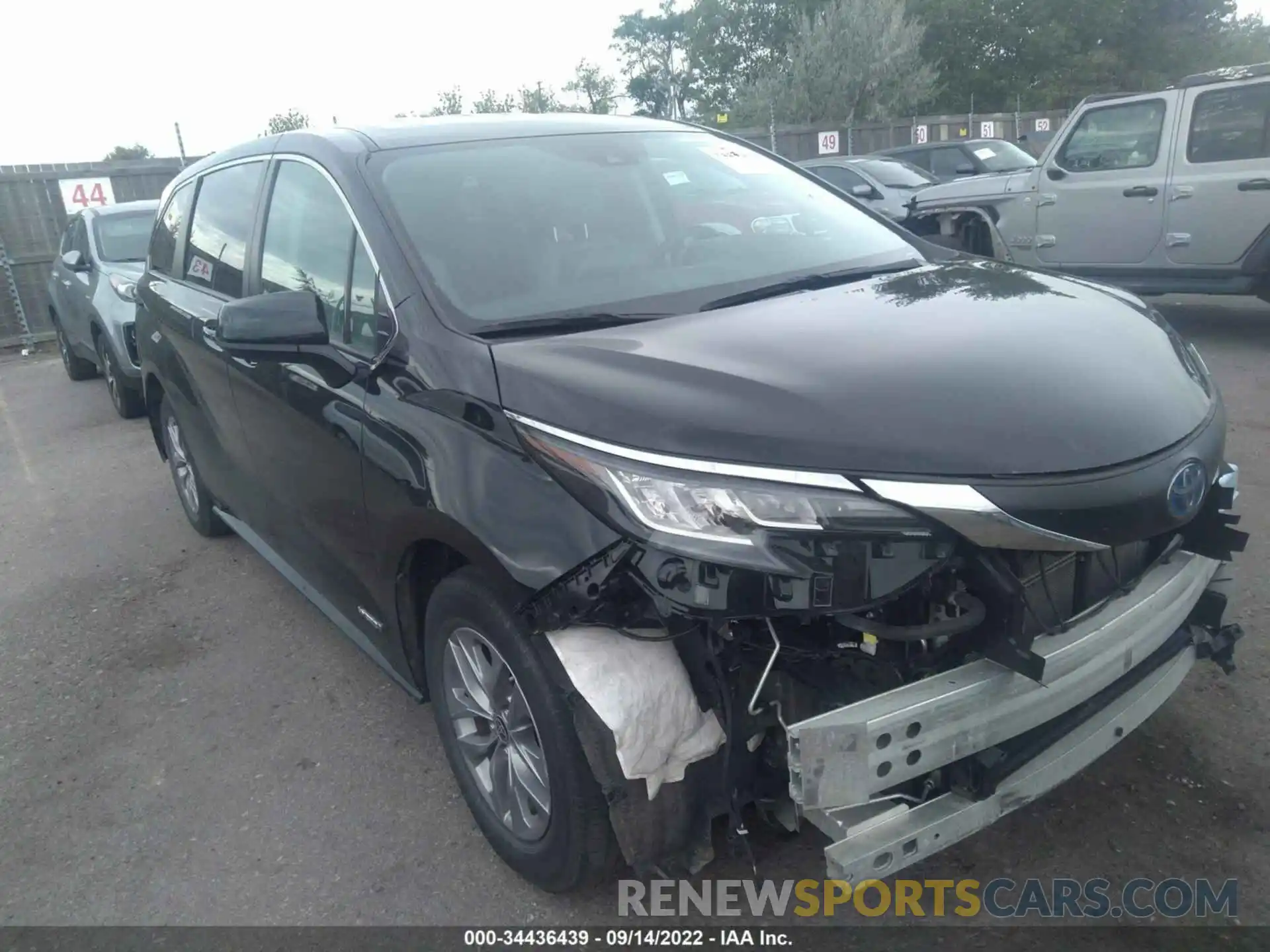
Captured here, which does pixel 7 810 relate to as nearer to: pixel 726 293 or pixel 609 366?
pixel 609 366

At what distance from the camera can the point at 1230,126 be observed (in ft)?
25.7

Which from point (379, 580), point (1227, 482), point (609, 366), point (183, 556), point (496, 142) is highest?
point (496, 142)

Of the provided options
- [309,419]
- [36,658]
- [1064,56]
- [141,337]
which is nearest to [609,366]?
Result: [309,419]

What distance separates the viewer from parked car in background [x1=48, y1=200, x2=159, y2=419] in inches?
312

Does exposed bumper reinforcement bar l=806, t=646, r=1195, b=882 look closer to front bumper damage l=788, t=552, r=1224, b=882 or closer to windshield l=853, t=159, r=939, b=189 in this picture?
front bumper damage l=788, t=552, r=1224, b=882

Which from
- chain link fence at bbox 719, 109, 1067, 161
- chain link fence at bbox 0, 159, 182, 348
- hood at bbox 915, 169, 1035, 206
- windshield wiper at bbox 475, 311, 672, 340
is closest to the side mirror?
windshield wiper at bbox 475, 311, 672, 340

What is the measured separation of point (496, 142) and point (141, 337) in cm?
284

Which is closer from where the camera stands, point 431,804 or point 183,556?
point 431,804

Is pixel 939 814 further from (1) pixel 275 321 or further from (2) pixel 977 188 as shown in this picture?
(2) pixel 977 188

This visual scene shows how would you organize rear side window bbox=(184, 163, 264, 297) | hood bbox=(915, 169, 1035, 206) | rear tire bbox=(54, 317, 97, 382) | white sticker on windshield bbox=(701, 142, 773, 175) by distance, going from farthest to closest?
1. rear tire bbox=(54, 317, 97, 382)
2. hood bbox=(915, 169, 1035, 206)
3. rear side window bbox=(184, 163, 264, 297)
4. white sticker on windshield bbox=(701, 142, 773, 175)

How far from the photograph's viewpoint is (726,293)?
288 cm

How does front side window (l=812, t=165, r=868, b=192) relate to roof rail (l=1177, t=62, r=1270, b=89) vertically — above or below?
below

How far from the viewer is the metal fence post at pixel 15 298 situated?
13961 mm
